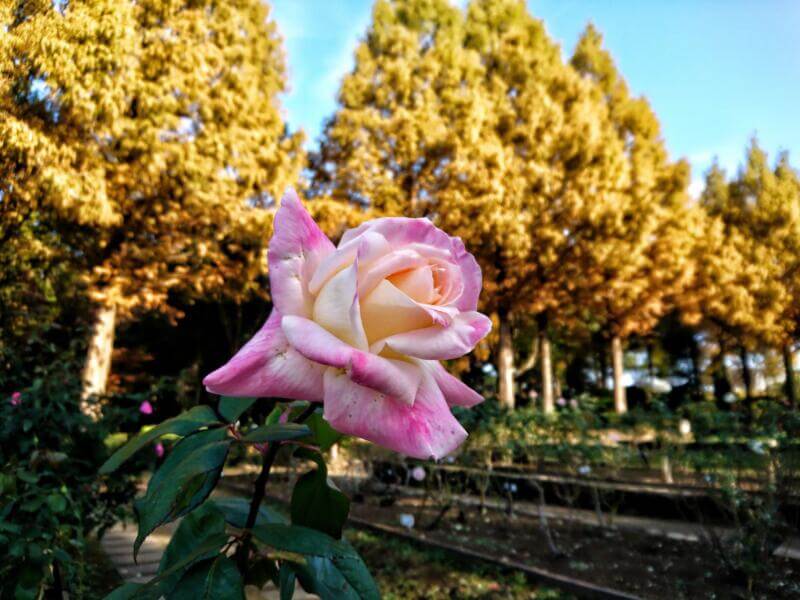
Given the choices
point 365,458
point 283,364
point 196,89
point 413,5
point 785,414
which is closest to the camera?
point 283,364

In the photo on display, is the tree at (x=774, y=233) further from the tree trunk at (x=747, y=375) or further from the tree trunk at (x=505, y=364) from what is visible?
the tree trunk at (x=505, y=364)

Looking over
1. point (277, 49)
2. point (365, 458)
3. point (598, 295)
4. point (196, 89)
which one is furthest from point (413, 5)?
point (365, 458)

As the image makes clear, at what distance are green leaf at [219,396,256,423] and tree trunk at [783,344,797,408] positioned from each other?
4619 mm

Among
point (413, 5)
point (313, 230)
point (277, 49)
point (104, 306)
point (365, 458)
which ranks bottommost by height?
point (365, 458)

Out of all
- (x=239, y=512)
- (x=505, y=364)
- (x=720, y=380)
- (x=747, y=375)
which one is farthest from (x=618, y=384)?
(x=239, y=512)

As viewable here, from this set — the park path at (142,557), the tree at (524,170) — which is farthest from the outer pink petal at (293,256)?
the tree at (524,170)

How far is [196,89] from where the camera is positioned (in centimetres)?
687

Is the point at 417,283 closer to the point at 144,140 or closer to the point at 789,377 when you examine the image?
the point at 789,377

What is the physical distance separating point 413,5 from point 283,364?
1382 cm

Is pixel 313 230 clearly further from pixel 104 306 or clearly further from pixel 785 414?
pixel 104 306

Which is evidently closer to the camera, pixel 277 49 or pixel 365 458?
pixel 365 458

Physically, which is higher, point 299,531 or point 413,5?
point 413,5

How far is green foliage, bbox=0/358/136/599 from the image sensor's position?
125 centimetres

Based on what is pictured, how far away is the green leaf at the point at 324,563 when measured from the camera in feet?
1.58
